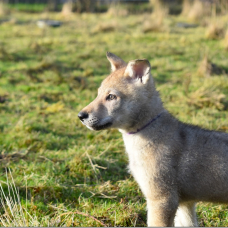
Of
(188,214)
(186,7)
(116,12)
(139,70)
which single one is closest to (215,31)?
(186,7)

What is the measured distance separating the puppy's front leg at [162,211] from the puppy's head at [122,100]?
33.3 inches

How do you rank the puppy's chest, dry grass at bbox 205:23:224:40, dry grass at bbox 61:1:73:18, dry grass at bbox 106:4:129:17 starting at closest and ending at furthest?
the puppy's chest < dry grass at bbox 205:23:224:40 < dry grass at bbox 61:1:73:18 < dry grass at bbox 106:4:129:17

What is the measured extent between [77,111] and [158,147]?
4.20 metres

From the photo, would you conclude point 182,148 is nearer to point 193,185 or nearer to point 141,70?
point 193,185

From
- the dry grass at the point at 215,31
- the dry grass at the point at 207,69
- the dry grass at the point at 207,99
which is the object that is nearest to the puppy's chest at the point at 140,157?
the dry grass at the point at 207,99

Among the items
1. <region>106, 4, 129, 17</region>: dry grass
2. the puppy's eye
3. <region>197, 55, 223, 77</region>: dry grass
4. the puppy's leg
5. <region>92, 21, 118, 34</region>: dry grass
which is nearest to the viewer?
the puppy's eye

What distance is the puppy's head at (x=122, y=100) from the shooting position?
364cm

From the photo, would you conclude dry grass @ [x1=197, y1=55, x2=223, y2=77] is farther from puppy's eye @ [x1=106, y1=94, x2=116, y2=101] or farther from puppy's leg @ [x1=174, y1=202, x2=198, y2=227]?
puppy's eye @ [x1=106, y1=94, x2=116, y2=101]

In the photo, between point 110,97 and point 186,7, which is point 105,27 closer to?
point 186,7

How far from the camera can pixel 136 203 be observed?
14.4 feet

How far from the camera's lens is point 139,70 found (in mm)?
3799

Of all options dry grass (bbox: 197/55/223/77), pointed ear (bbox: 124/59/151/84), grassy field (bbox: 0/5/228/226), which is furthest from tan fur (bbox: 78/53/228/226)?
dry grass (bbox: 197/55/223/77)

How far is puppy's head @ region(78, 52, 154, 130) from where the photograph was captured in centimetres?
364

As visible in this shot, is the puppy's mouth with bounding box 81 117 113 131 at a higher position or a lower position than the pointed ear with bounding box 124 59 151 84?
lower
